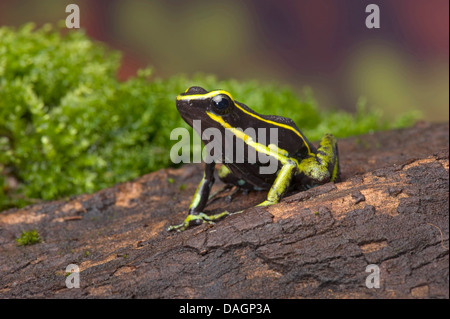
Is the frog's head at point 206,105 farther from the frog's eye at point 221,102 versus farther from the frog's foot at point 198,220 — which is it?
the frog's foot at point 198,220

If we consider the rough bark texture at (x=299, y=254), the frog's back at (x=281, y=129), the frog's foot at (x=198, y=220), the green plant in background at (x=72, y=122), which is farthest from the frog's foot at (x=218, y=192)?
the green plant in background at (x=72, y=122)

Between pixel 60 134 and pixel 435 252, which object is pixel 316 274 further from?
pixel 60 134

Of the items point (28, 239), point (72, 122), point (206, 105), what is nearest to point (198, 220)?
point (206, 105)

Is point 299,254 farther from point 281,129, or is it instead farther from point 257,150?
point 281,129

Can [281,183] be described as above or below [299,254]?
above
